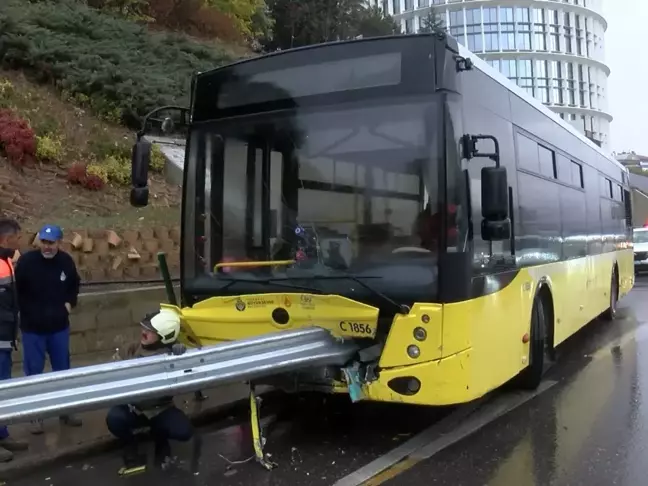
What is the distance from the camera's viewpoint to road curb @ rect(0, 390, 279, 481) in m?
5.63

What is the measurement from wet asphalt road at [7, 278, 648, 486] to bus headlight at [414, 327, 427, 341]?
0.96m

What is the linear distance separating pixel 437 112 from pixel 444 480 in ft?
9.06

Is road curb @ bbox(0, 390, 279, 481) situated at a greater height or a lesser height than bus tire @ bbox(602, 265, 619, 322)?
lesser

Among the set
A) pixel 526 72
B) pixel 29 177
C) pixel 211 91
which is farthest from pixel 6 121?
pixel 526 72

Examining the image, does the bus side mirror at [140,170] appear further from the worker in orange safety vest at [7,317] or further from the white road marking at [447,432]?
the white road marking at [447,432]

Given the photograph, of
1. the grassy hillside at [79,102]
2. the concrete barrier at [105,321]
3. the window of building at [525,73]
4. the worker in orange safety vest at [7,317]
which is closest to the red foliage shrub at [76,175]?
the grassy hillside at [79,102]

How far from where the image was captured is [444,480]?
5129 mm

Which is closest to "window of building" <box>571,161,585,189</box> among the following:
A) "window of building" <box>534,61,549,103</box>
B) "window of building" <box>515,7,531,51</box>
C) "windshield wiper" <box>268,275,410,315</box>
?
"windshield wiper" <box>268,275,410,315</box>

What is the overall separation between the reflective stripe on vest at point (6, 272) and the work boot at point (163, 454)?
73.3 inches

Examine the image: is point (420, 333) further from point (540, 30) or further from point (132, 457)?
point (540, 30)

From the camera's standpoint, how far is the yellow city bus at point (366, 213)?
220 inches

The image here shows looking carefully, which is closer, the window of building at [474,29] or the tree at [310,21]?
the tree at [310,21]

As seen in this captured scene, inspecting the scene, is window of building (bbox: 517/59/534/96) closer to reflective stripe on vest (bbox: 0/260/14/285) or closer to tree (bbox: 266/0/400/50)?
tree (bbox: 266/0/400/50)

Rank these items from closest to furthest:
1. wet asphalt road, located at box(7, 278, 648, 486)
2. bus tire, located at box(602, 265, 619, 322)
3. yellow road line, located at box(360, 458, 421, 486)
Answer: yellow road line, located at box(360, 458, 421, 486)
wet asphalt road, located at box(7, 278, 648, 486)
bus tire, located at box(602, 265, 619, 322)
